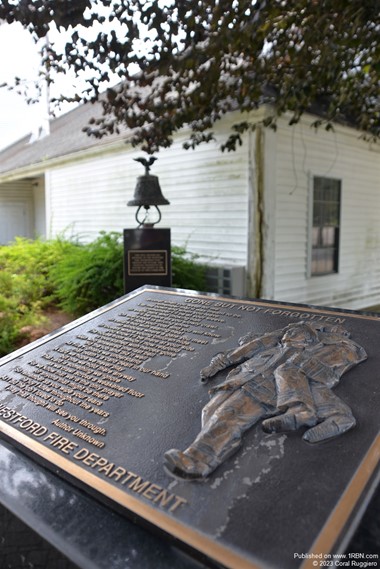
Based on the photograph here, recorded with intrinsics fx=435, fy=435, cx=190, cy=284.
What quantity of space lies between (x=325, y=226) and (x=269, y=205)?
2.01 meters

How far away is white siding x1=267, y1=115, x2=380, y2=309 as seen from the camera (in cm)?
780

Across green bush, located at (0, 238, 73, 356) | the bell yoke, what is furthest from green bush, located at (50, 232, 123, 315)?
the bell yoke

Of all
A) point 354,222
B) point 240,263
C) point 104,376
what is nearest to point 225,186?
point 240,263

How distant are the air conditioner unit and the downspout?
0.57 ft

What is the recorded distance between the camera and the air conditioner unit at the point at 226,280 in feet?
23.9

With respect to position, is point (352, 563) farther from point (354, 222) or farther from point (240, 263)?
point (354, 222)

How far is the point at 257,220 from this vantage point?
7363 mm

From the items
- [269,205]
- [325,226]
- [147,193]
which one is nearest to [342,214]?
[325,226]

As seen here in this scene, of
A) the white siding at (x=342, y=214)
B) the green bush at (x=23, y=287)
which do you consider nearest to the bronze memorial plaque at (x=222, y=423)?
the green bush at (x=23, y=287)

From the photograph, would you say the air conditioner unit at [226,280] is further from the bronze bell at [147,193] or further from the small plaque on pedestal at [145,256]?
the bronze bell at [147,193]

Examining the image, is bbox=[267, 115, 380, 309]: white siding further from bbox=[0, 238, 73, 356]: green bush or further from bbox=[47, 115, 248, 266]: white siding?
bbox=[0, 238, 73, 356]: green bush

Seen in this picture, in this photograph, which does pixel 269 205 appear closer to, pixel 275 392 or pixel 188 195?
A: pixel 188 195

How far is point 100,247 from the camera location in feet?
25.1

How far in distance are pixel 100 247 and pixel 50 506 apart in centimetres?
640
